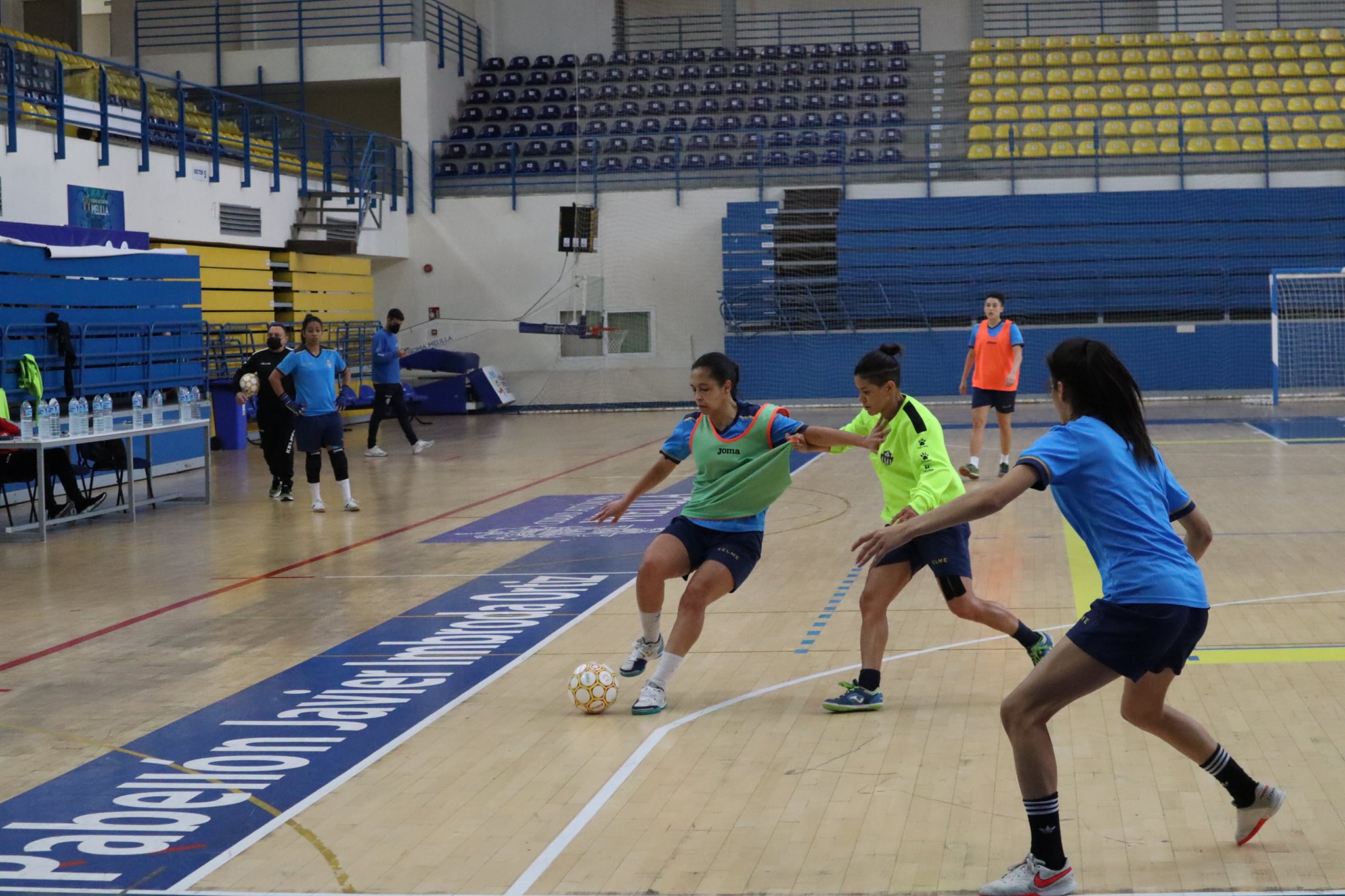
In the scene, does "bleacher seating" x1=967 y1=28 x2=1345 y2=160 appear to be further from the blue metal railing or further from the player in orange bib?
the player in orange bib

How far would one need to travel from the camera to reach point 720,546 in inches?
234

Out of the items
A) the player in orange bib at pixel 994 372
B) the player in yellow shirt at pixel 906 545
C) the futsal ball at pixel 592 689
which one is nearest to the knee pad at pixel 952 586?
the player in yellow shirt at pixel 906 545

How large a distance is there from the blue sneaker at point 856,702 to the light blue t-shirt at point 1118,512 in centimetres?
217

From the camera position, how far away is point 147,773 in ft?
17.2

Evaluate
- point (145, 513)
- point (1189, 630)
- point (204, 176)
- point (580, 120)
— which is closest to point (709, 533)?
point (1189, 630)

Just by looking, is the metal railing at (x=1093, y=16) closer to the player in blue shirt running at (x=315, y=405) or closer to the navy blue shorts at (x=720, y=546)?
the player in blue shirt running at (x=315, y=405)

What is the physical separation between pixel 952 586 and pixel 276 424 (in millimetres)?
9461

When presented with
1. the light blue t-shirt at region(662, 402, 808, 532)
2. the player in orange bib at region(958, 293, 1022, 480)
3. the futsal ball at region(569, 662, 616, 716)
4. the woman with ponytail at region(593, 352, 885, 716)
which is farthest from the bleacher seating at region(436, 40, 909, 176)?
the futsal ball at region(569, 662, 616, 716)

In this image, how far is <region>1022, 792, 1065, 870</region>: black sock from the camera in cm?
374

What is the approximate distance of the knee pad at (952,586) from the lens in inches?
231

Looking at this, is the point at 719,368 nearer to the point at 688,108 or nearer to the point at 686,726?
the point at 686,726

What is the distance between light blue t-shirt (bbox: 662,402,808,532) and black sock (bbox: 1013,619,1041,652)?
3.97 ft

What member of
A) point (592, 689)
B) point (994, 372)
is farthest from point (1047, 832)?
point (994, 372)

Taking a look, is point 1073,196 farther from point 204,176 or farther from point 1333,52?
point 204,176
